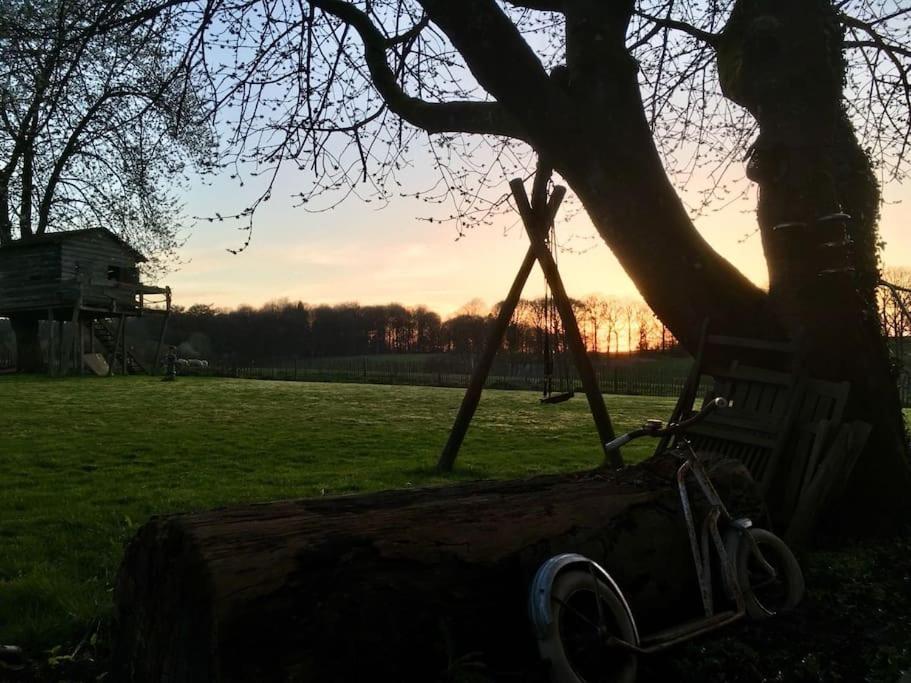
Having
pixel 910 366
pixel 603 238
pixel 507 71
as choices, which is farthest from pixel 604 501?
pixel 910 366

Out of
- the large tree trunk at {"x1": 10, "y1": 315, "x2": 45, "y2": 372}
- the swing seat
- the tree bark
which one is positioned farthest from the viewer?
the large tree trunk at {"x1": 10, "y1": 315, "x2": 45, "y2": 372}

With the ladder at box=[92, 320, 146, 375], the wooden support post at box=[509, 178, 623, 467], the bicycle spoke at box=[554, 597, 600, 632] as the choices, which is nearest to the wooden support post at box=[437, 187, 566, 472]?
the wooden support post at box=[509, 178, 623, 467]

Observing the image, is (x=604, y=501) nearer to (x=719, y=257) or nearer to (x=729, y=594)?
(x=729, y=594)

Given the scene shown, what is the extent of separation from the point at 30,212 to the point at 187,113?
2632 centimetres

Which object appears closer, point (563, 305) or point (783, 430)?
point (783, 430)

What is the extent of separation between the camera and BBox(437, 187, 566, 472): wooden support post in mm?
7988

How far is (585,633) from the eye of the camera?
309 centimetres

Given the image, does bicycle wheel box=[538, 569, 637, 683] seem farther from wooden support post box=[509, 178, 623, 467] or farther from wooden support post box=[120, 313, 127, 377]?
wooden support post box=[120, 313, 127, 377]

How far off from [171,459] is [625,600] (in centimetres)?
915

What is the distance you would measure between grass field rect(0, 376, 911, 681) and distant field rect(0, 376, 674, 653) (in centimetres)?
2

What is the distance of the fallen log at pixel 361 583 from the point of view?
2.60m

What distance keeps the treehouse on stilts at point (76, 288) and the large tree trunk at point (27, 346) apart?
1.93 feet

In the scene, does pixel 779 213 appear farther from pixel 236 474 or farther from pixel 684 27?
pixel 236 474

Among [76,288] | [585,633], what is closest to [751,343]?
[585,633]
